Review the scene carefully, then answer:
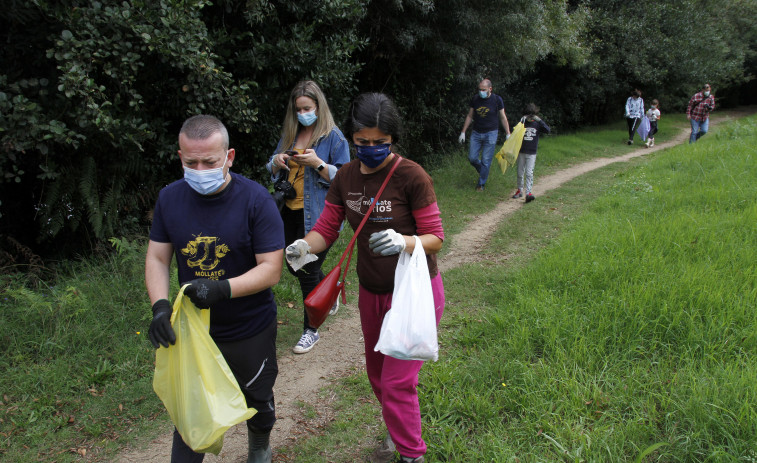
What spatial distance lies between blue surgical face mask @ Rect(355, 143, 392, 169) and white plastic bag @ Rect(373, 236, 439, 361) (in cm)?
50

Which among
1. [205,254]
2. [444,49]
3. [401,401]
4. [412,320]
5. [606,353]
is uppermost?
[444,49]

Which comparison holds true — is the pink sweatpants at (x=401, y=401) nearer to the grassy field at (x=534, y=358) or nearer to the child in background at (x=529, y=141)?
the grassy field at (x=534, y=358)

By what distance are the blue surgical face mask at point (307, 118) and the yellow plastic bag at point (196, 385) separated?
2.03 meters

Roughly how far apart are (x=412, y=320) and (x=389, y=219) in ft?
1.76

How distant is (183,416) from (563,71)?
799 inches

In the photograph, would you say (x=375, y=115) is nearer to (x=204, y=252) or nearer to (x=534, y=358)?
(x=204, y=252)

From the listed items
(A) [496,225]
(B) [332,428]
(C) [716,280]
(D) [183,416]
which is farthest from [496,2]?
(D) [183,416]

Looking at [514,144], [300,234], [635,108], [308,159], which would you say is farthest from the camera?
[635,108]

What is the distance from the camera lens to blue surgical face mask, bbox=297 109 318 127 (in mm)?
3816

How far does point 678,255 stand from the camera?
4.70 meters

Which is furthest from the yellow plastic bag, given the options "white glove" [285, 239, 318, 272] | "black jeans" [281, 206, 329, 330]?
"black jeans" [281, 206, 329, 330]

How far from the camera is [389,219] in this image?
8.16 feet

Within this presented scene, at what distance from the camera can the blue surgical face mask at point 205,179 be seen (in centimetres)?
222

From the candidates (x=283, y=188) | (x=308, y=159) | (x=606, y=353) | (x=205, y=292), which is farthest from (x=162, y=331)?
(x=606, y=353)
